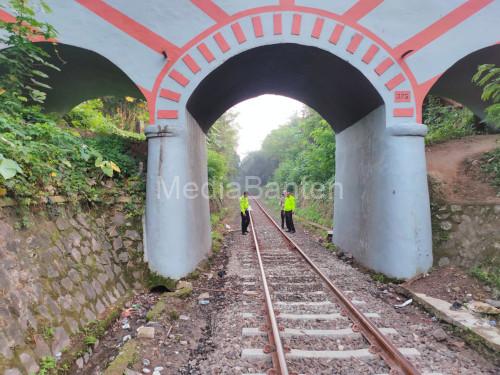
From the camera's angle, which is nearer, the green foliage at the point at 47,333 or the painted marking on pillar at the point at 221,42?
the green foliage at the point at 47,333

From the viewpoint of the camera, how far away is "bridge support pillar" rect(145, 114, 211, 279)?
5.79 metres

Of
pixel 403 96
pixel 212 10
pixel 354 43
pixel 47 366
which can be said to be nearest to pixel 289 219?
pixel 403 96

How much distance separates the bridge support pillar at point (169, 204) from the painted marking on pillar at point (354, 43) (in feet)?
12.2

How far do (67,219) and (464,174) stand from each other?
27.0ft

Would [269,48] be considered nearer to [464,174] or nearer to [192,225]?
[192,225]

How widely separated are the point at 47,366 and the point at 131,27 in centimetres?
595

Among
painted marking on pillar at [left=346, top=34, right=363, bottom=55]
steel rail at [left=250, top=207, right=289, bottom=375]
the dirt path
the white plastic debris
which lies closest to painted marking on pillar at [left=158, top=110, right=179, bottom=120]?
painted marking on pillar at [left=346, top=34, right=363, bottom=55]

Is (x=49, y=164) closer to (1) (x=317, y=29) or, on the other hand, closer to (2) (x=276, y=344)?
(2) (x=276, y=344)

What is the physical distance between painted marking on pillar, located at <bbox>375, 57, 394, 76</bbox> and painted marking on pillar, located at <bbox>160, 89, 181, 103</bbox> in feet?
13.6

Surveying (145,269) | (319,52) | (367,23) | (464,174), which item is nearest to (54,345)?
(145,269)

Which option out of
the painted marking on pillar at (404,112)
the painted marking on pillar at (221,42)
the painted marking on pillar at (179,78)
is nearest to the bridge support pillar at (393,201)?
the painted marking on pillar at (404,112)

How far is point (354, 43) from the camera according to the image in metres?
6.25

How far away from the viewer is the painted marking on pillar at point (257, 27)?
6199 mm

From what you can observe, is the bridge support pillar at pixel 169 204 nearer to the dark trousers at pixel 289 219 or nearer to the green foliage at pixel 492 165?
the green foliage at pixel 492 165
